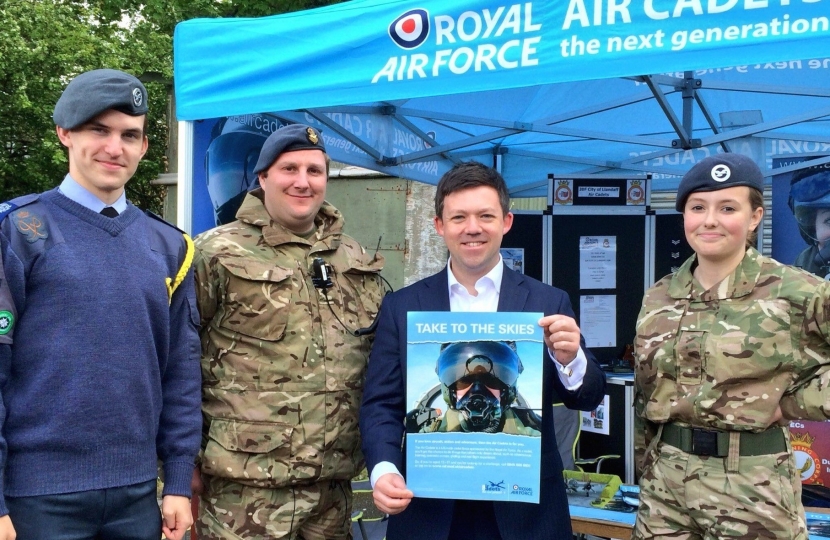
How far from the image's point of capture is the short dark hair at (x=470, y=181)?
2080mm

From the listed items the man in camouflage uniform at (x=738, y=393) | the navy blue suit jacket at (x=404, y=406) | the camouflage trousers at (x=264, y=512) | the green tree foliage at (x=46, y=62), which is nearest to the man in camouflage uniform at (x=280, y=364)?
the camouflage trousers at (x=264, y=512)

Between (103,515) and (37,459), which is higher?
(37,459)

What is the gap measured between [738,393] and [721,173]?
62 cm

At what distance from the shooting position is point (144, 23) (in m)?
16.2

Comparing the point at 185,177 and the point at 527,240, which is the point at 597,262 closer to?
the point at 527,240

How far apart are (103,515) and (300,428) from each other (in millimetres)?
686

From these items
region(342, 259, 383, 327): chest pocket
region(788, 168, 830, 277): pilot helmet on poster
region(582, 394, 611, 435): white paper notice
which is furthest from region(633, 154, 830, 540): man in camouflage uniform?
region(788, 168, 830, 277): pilot helmet on poster

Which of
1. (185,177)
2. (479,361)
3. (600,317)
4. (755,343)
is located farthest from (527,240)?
(479,361)

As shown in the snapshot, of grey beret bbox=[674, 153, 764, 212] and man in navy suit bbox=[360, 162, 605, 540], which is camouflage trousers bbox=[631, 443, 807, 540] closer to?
man in navy suit bbox=[360, 162, 605, 540]

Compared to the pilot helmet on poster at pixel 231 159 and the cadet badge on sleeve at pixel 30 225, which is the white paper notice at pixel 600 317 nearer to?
the pilot helmet on poster at pixel 231 159

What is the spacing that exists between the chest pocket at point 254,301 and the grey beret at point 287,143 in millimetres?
385

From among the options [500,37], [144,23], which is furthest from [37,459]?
[144,23]

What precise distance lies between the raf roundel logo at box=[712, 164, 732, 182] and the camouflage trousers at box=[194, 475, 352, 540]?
63.3 inches

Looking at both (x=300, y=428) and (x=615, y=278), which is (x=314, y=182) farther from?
(x=615, y=278)
